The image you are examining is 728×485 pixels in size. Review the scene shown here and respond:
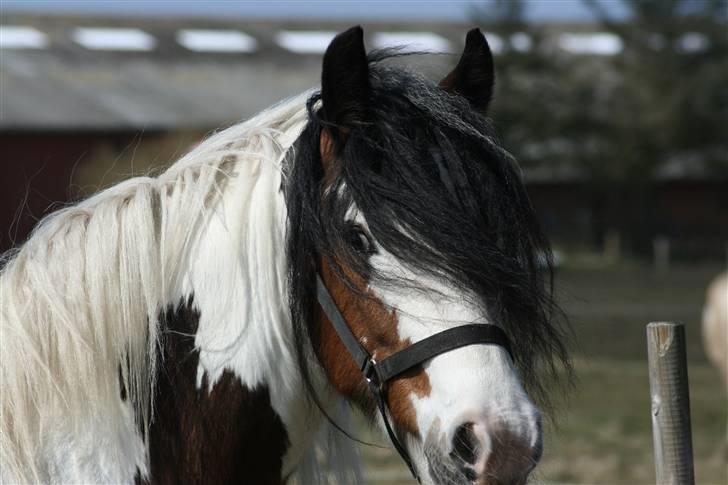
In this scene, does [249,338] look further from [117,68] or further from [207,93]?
[117,68]

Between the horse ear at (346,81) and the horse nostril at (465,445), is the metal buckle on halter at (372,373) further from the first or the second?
the horse ear at (346,81)

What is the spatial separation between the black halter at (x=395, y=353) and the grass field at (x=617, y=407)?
38 centimetres

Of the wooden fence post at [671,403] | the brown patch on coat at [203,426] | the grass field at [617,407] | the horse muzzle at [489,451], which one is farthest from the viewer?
the grass field at [617,407]

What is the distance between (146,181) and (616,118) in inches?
1345

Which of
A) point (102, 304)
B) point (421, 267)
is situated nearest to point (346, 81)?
point (421, 267)

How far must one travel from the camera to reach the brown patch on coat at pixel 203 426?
2160mm

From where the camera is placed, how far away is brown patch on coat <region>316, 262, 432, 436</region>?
6.50 feet

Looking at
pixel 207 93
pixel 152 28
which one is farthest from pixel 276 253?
pixel 152 28

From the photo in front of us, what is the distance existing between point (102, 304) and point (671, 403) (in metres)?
1.47

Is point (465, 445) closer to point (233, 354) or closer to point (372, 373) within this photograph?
point (372, 373)

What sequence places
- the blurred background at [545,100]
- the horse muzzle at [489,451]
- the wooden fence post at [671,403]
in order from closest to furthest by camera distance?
the horse muzzle at [489,451] → the wooden fence post at [671,403] → the blurred background at [545,100]

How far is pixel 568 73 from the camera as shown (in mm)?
35438

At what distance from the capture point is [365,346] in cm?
204

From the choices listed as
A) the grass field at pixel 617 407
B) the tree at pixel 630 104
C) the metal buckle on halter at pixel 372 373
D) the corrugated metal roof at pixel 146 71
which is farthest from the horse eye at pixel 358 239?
the tree at pixel 630 104
